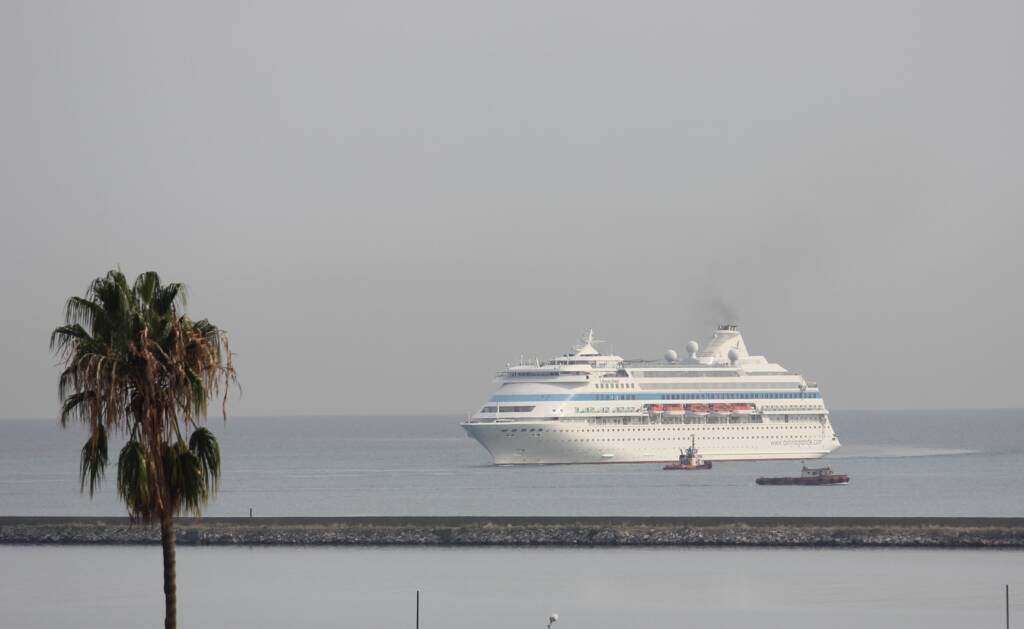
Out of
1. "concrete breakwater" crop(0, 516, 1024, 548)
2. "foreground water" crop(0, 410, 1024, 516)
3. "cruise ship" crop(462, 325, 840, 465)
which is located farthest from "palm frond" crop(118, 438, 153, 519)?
"cruise ship" crop(462, 325, 840, 465)

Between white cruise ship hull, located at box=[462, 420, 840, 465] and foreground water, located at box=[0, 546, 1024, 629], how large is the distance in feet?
159

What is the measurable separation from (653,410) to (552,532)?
52401mm

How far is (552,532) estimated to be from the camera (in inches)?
2008

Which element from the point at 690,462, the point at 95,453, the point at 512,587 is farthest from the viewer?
the point at 690,462

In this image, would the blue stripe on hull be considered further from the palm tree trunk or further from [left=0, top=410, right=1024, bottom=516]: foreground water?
the palm tree trunk

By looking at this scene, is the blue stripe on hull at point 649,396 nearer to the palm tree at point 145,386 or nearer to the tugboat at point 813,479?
the tugboat at point 813,479

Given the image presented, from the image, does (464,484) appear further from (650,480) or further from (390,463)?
(390,463)

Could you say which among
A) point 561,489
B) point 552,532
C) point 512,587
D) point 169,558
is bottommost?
point 512,587

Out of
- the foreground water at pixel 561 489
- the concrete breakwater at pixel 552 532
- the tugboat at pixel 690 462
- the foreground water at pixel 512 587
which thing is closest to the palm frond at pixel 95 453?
the foreground water at pixel 512 587

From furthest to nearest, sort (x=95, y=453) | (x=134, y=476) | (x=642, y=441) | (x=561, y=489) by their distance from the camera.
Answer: (x=642, y=441), (x=561, y=489), (x=95, y=453), (x=134, y=476)

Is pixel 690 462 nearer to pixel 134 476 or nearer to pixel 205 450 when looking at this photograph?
pixel 205 450

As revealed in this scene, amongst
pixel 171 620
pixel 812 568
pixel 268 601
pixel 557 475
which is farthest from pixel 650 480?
pixel 171 620

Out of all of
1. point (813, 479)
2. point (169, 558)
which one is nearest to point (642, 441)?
point (813, 479)

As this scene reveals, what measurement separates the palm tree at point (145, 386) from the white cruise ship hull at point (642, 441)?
74.7 meters
